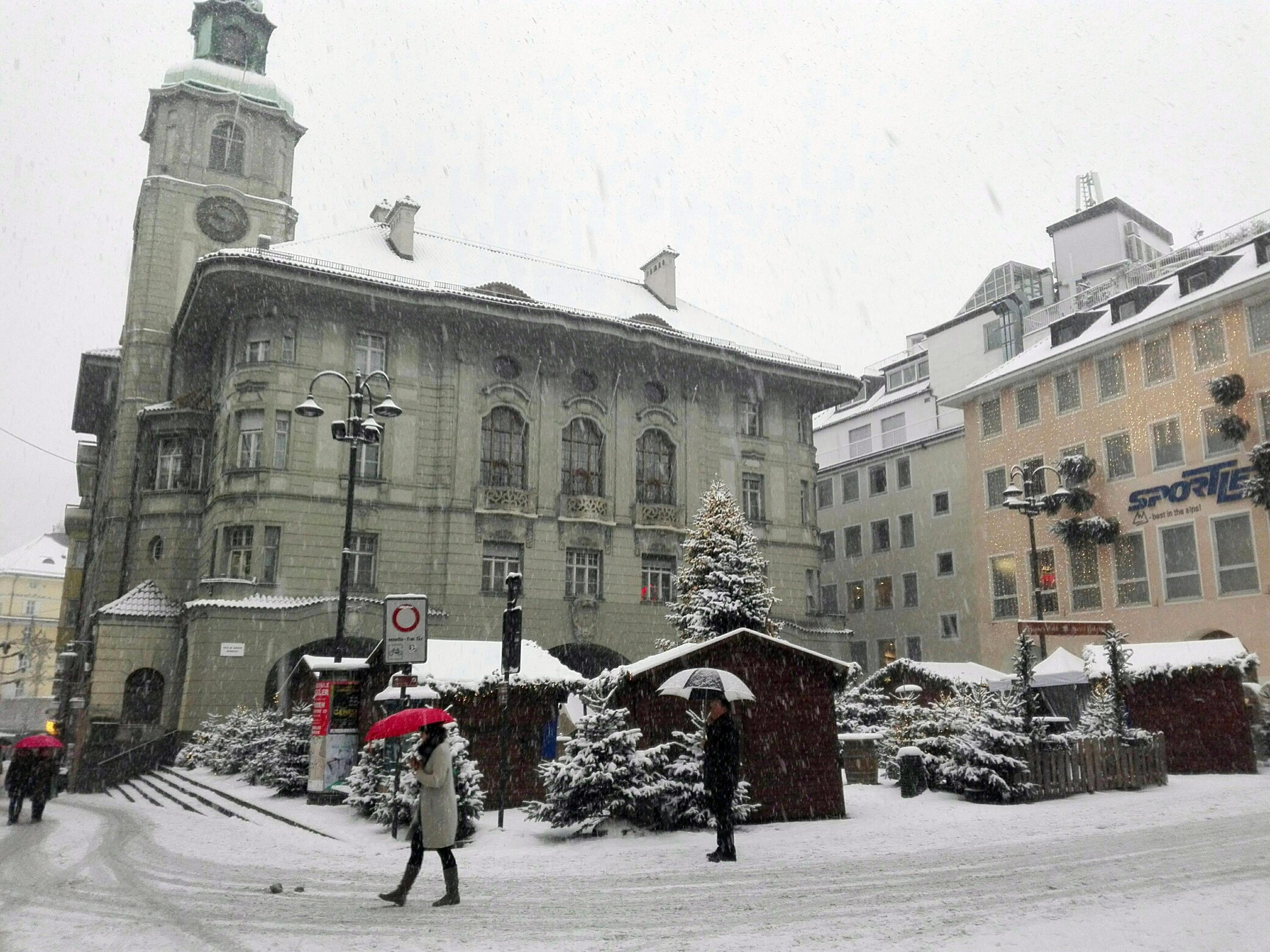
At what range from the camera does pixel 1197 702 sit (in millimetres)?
22797

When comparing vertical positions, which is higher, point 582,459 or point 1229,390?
point 1229,390

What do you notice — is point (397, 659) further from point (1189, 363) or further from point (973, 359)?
point (973, 359)

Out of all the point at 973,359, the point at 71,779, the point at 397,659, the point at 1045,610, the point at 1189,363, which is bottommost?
the point at 71,779

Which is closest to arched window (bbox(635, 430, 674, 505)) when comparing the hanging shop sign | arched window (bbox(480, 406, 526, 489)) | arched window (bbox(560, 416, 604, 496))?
arched window (bbox(560, 416, 604, 496))

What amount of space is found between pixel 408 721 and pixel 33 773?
47.4 feet

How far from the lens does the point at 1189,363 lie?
34.1 meters

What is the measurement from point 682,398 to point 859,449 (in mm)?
17049

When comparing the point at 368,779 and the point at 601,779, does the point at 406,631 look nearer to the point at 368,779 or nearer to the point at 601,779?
the point at 368,779

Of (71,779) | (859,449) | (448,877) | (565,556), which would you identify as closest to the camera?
(448,877)

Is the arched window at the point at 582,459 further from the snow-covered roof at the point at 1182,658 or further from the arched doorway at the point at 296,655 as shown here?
the snow-covered roof at the point at 1182,658

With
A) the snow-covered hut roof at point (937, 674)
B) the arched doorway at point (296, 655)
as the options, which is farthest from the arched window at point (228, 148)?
the snow-covered hut roof at point (937, 674)

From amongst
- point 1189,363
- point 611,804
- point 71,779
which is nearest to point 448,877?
point 611,804

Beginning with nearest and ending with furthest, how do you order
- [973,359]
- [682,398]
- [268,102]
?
[682,398] → [268,102] → [973,359]

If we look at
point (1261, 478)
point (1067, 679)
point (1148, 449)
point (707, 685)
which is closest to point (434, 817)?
point (707, 685)
